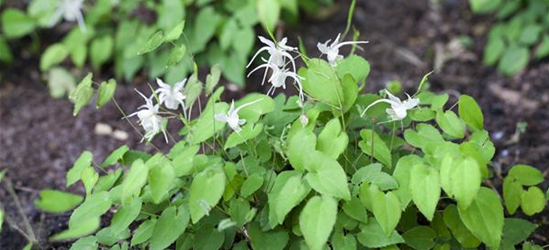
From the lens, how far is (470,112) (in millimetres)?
1654

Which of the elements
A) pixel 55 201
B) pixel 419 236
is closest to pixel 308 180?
pixel 419 236

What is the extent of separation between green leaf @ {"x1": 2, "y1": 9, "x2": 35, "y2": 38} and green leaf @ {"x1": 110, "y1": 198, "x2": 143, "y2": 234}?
69.6 inches

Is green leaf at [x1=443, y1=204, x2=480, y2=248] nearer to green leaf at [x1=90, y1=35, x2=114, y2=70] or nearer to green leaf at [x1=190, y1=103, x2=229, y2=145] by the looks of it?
green leaf at [x1=190, y1=103, x2=229, y2=145]

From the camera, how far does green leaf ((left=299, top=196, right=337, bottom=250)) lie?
4.40 ft

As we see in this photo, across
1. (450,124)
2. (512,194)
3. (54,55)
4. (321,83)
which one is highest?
(321,83)

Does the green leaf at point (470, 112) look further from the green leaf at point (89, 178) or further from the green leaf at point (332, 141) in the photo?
the green leaf at point (89, 178)

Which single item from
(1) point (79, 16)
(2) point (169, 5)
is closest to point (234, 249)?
(2) point (169, 5)

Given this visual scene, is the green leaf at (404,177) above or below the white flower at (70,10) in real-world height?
above

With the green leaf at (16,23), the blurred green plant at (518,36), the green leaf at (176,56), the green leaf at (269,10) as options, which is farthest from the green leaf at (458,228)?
the green leaf at (16,23)

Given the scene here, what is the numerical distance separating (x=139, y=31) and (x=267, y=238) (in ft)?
5.38

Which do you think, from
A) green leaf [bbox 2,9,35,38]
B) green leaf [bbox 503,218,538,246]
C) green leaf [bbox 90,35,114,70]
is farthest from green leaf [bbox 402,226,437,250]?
green leaf [bbox 2,9,35,38]

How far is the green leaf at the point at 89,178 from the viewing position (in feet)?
5.37

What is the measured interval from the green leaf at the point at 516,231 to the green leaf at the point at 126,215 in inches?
36.6

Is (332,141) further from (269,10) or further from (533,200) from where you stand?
(269,10)
